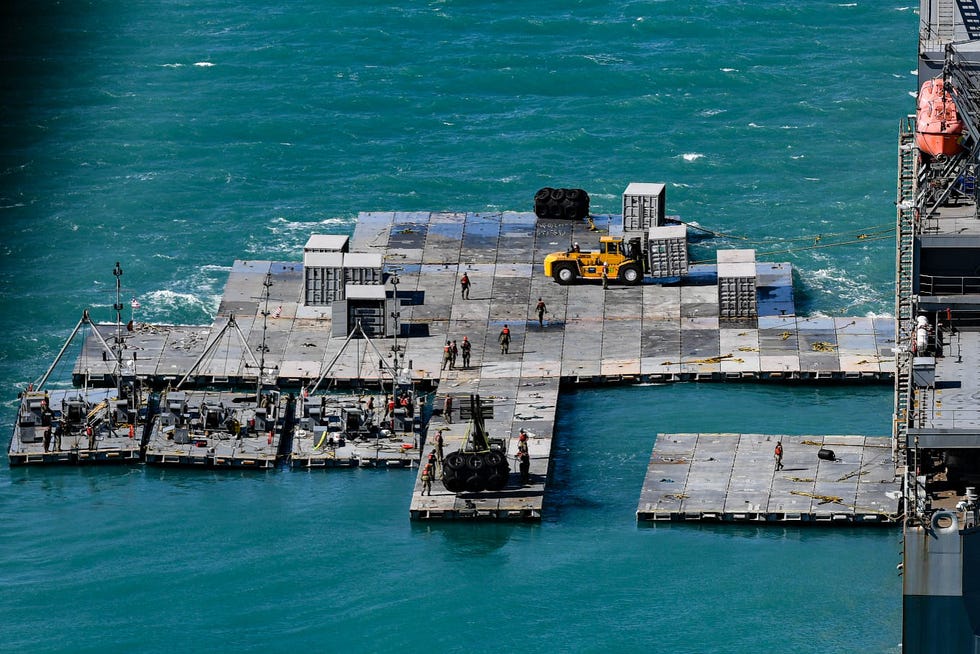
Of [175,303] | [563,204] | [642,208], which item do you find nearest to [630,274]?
[642,208]

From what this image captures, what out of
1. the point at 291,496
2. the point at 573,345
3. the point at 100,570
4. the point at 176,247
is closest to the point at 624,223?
the point at 573,345

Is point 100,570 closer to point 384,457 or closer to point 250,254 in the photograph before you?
point 384,457

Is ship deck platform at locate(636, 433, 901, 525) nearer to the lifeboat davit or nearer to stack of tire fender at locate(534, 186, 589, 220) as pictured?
the lifeboat davit

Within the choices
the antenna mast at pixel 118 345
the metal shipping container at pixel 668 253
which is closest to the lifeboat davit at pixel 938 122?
the metal shipping container at pixel 668 253

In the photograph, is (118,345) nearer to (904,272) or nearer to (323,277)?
(323,277)

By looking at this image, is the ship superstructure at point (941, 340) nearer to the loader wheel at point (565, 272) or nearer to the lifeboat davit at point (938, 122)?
the lifeboat davit at point (938, 122)

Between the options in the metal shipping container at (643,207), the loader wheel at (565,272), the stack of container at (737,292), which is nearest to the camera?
the stack of container at (737,292)

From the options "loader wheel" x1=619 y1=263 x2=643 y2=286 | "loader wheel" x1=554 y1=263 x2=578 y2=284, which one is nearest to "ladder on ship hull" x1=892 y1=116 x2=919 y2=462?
"loader wheel" x1=619 y1=263 x2=643 y2=286
